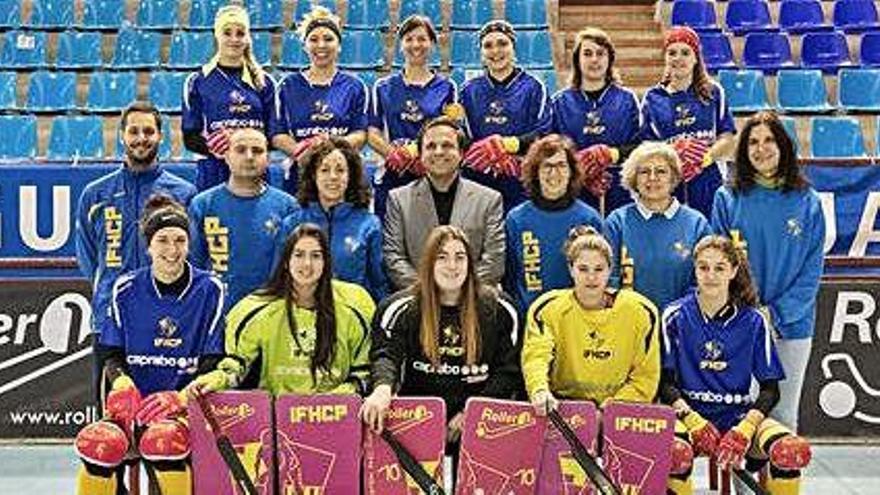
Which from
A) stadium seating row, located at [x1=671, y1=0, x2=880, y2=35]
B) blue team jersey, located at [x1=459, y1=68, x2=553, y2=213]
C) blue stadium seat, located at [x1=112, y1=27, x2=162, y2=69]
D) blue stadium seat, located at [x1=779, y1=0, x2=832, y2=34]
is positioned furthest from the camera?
blue stadium seat, located at [x1=779, y1=0, x2=832, y2=34]

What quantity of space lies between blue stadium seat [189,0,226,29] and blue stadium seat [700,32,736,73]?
12.2 ft

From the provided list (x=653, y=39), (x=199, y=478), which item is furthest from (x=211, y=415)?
(x=653, y=39)

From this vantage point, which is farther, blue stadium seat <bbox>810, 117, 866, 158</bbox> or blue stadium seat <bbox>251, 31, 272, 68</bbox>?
blue stadium seat <bbox>251, 31, 272, 68</bbox>

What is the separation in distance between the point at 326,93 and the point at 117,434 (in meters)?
1.65

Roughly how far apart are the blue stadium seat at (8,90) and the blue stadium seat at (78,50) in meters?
0.42

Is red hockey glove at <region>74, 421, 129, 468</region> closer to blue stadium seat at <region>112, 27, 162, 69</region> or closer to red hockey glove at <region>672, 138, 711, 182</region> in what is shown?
red hockey glove at <region>672, 138, 711, 182</region>

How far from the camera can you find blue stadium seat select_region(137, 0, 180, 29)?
386 inches

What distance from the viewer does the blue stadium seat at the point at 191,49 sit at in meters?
9.50


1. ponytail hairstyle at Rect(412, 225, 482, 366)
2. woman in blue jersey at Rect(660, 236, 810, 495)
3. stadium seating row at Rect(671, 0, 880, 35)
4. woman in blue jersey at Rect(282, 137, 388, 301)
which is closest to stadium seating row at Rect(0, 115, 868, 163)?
stadium seating row at Rect(671, 0, 880, 35)

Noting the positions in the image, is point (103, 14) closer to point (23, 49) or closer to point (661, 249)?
point (23, 49)

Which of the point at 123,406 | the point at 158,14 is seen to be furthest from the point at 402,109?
the point at 158,14

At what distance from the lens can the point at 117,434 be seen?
3.73 meters

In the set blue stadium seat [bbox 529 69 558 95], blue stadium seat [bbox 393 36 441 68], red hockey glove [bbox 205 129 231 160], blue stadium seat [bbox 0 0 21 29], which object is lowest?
red hockey glove [bbox 205 129 231 160]

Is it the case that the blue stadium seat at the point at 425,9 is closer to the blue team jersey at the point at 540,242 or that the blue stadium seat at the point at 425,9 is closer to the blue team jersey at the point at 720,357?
the blue team jersey at the point at 540,242
